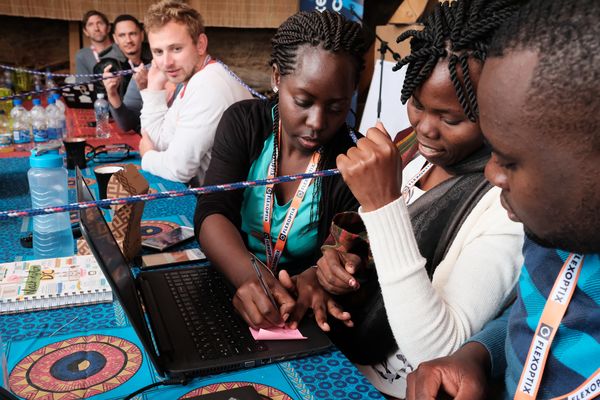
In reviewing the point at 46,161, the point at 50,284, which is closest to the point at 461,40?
the point at 50,284

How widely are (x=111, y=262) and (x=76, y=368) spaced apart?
197 millimetres

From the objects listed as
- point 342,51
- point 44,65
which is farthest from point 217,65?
point 44,65

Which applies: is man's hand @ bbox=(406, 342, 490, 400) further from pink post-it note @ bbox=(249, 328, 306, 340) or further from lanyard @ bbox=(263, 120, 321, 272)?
lanyard @ bbox=(263, 120, 321, 272)

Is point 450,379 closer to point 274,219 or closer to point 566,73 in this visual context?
point 566,73

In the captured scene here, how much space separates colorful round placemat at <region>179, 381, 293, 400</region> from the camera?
85 cm

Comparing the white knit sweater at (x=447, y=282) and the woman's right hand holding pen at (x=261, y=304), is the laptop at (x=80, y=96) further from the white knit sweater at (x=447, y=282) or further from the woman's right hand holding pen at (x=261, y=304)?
the white knit sweater at (x=447, y=282)

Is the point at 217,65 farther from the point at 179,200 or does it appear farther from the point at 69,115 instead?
the point at 69,115

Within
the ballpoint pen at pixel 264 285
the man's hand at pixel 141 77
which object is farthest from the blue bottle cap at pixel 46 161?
the man's hand at pixel 141 77

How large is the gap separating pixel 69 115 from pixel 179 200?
211cm

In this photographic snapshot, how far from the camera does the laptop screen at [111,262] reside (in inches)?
31.5

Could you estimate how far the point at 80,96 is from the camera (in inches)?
150

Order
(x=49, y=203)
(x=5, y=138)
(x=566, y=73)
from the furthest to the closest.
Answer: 1. (x=5, y=138)
2. (x=49, y=203)
3. (x=566, y=73)

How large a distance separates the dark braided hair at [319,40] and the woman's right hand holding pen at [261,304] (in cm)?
39

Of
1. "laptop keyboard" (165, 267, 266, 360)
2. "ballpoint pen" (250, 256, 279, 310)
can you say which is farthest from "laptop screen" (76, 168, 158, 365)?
"ballpoint pen" (250, 256, 279, 310)
